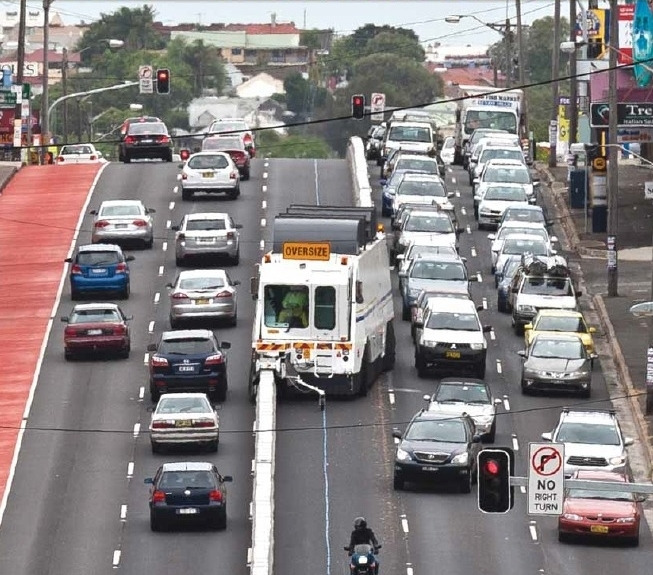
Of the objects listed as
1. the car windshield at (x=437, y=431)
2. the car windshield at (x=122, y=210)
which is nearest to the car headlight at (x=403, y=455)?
the car windshield at (x=437, y=431)

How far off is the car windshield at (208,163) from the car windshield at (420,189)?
6.43 metres

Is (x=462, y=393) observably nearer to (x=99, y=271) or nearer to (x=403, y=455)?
(x=403, y=455)

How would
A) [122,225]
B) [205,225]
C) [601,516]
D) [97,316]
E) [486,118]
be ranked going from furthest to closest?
[486,118], [122,225], [205,225], [97,316], [601,516]

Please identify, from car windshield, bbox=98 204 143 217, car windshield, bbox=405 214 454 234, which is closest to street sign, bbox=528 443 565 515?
car windshield, bbox=405 214 454 234

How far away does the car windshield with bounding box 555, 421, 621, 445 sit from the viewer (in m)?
45.5

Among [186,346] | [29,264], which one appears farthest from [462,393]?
[29,264]

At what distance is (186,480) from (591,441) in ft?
29.8

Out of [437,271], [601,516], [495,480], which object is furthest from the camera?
[437,271]

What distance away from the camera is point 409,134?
88.8 meters

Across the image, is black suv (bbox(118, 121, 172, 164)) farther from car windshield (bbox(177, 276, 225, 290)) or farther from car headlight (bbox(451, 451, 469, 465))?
car headlight (bbox(451, 451, 469, 465))

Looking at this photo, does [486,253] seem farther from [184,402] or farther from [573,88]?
[184,402]

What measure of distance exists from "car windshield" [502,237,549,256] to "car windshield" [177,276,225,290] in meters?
10.5

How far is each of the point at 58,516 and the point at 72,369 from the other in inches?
473

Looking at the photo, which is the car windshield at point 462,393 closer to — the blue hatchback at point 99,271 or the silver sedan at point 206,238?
the blue hatchback at point 99,271
